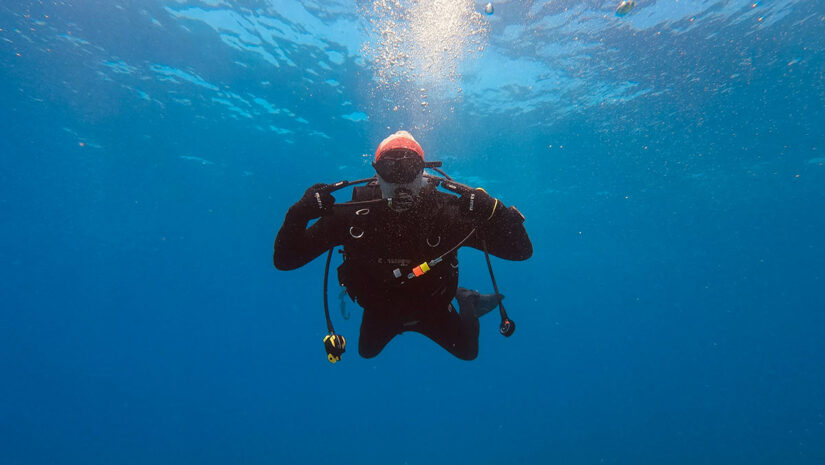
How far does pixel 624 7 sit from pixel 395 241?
35.5ft

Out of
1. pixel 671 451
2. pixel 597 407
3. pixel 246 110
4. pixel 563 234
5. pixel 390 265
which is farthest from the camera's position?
pixel 563 234

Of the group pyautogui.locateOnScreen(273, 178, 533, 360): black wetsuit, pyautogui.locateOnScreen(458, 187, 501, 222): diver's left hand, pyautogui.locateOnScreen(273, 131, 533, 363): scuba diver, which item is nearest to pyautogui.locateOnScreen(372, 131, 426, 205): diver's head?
pyautogui.locateOnScreen(273, 131, 533, 363): scuba diver

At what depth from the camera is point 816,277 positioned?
2087 inches

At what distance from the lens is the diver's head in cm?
284

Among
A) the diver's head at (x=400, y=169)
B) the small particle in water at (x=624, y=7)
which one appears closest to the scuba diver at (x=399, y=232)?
the diver's head at (x=400, y=169)

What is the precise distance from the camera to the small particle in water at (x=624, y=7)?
9.61 m

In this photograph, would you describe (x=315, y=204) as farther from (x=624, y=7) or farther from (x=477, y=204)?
(x=624, y=7)

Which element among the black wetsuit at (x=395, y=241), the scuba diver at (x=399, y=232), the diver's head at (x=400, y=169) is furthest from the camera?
the black wetsuit at (x=395, y=241)

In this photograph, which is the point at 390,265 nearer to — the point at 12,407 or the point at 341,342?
the point at 341,342

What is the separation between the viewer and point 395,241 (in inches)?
139

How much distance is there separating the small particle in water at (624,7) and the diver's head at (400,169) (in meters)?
10.3

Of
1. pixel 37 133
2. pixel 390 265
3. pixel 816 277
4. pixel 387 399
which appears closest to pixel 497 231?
pixel 390 265

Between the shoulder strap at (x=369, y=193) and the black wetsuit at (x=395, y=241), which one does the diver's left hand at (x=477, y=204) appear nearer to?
the black wetsuit at (x=395, y=241)

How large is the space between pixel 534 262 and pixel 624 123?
139 ft
